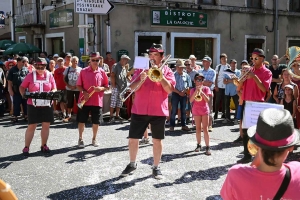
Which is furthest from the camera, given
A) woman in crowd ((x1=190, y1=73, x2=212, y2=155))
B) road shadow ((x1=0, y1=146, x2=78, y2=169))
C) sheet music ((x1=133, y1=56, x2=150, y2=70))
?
woman in crowd ((x1=190, y1=73, x2=212, y2=155))

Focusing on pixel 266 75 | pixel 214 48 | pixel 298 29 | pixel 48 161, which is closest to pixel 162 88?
pixel 266 75

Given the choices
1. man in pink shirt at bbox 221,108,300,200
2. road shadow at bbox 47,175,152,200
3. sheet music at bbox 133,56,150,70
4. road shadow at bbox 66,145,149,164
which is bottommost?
road shadow at bbox 47,175,152,200

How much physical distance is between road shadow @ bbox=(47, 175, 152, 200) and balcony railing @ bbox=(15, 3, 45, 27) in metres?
13.9

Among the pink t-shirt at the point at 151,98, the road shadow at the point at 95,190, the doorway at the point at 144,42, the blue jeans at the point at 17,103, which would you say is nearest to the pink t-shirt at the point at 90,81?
the pink t-shirt at the point at 151,98

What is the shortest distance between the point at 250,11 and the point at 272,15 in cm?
149

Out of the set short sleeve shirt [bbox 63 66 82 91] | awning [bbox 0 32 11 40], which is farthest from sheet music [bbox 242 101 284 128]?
awning [bbox 0 32 11 40]

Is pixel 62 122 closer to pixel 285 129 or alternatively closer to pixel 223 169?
pixel 223 169

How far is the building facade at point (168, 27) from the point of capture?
1391 cm

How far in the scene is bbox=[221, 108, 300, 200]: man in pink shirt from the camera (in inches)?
75.0

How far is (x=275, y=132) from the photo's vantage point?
1.90 metres

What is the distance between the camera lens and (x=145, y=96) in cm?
514

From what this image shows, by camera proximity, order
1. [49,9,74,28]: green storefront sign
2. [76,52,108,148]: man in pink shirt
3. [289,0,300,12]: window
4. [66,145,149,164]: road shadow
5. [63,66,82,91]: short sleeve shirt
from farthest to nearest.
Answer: [289,0,300,12]: window
[49,9,74,28]: green storefront sign
[63,66,82,91]: short sleeve shirt
[76,52,108,148]: man in pink shirt
[66,145,149,164]: road shadow

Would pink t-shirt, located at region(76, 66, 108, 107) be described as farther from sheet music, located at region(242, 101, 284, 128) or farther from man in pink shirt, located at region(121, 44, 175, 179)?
sheet music, located at region(242, 101, 284, 128)

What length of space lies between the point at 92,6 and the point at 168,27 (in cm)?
394
